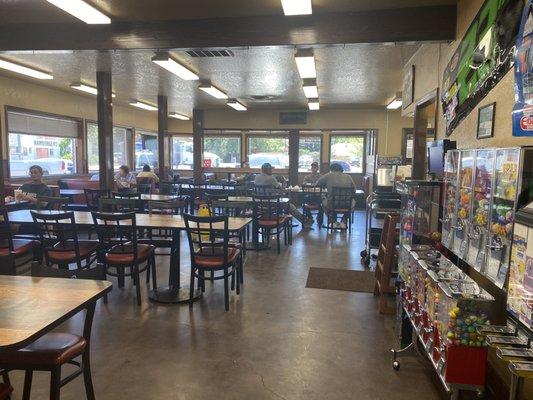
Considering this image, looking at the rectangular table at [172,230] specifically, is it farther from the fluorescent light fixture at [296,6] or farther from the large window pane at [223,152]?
the large window pane at [223,152]

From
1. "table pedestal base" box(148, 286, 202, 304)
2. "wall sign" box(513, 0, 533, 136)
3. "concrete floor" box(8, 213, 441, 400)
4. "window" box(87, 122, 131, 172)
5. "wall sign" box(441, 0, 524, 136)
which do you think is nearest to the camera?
"wall sign" box(513, 0, 533, 136)

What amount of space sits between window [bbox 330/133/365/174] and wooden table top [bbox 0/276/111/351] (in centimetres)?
1080

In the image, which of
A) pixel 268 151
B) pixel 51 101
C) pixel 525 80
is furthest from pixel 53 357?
pixel 268 151

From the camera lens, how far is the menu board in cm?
161

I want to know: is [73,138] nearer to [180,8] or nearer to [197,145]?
[197,145]

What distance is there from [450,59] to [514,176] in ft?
7.66

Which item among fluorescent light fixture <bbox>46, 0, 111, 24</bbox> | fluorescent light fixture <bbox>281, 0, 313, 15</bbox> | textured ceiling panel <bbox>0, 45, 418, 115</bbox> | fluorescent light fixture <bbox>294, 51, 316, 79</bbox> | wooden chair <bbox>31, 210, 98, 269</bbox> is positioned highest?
textured ceiling panel <bbox>0, 45, 418, 115</bbox>

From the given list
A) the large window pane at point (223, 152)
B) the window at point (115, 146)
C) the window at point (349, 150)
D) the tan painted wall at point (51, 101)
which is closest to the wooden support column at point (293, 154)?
the window at point (349, 150)

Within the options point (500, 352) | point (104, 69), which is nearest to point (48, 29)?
point (104, 69)

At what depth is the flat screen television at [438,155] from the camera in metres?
3.21

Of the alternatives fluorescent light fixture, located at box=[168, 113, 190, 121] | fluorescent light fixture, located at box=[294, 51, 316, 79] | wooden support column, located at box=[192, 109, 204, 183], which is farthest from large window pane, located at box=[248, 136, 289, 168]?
fluorescent light fixture, located at box=[294, 51, 316, 79]

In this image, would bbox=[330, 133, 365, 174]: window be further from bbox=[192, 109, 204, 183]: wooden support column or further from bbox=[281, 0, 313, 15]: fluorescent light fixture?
bbox=[281, 0, 313, 15]: fluorescent light fixture

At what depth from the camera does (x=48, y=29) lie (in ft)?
15.3

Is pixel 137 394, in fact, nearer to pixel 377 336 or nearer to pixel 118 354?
pixel 118 354
